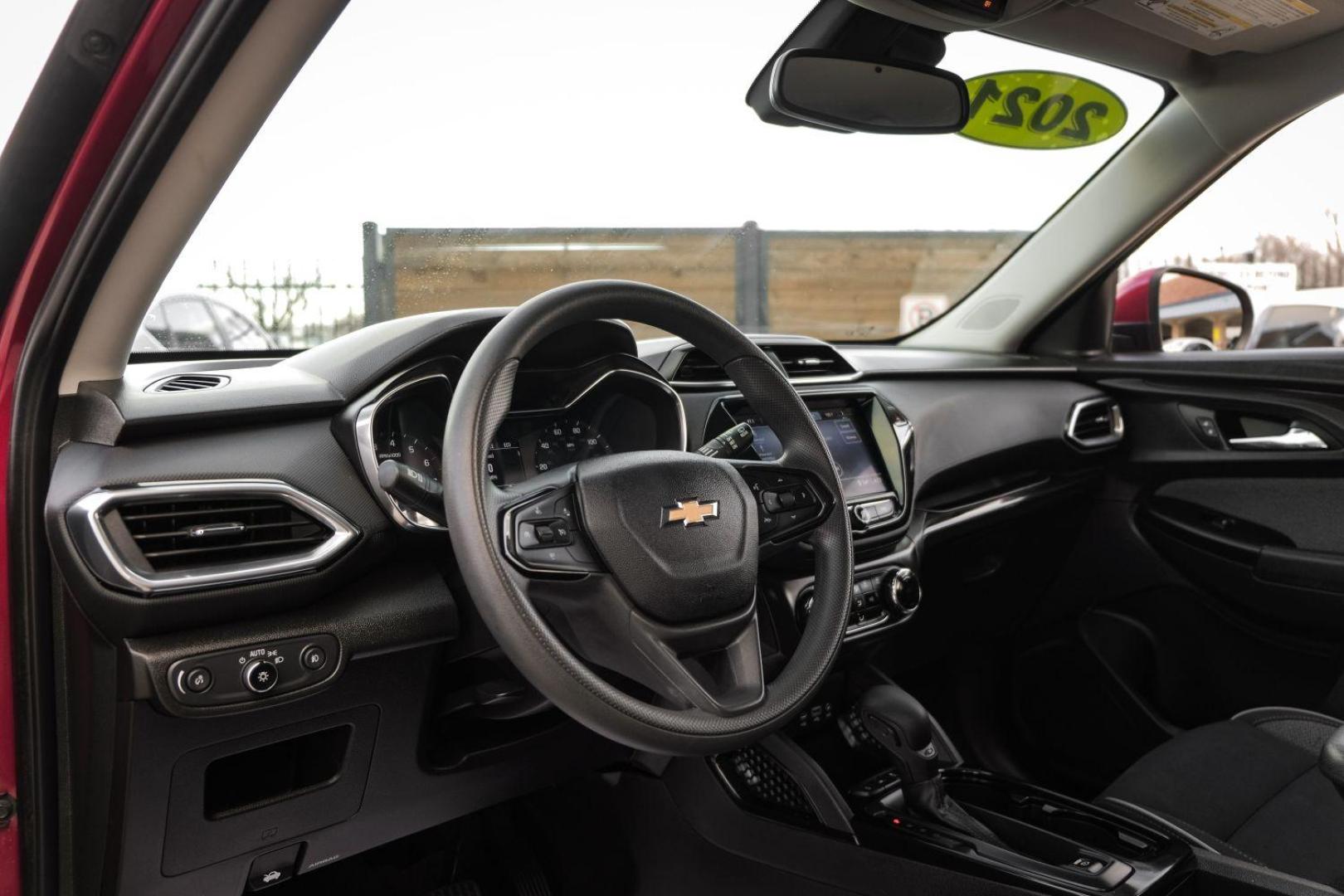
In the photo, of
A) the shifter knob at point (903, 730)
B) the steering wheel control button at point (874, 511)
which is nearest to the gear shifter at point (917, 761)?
the shifter knob at point (903, 730)

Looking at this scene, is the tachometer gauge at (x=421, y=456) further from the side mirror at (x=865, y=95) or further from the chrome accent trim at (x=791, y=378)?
the side mirror at (x=865, y=95)

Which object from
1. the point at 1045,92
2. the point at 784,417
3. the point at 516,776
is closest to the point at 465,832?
the point at 516,776

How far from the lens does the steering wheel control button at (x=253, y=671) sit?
1346mm

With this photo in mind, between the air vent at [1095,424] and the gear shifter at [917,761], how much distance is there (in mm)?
1060

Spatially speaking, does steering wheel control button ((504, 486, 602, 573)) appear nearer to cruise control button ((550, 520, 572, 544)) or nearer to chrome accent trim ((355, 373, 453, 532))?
cruise control button ((550, 520, 572, 544))

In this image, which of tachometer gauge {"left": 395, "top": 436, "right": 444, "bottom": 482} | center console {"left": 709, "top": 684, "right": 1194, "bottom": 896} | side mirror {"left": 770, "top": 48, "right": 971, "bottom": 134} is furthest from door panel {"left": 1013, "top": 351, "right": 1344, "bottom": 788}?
tachometer gauge {"left": 395, "top": 436, "right": 444, "bottom": 482}

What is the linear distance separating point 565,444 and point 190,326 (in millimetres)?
683

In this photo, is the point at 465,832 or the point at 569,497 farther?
the point at 465,832

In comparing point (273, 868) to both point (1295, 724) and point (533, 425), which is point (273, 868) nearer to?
point (533, 425)

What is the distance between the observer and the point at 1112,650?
2.74m

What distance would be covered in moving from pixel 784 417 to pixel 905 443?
72 cm

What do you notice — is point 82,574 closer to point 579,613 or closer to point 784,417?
point 579,613

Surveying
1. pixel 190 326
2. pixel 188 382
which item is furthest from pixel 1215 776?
pixel 190 326

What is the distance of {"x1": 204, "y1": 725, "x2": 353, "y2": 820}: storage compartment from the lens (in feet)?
5.11
